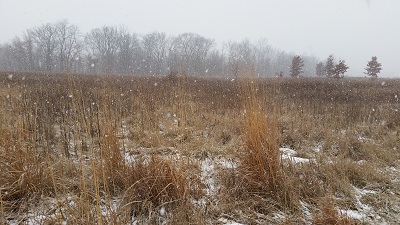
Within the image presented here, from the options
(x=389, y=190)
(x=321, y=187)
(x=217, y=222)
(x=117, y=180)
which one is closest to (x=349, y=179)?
(x=389, y=190)

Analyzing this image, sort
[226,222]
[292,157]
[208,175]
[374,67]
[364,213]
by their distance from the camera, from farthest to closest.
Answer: [374,67], [292,157], [208,175], [364,213], [226,222]

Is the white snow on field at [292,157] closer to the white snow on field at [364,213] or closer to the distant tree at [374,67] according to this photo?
the white snow on field at [364,213]

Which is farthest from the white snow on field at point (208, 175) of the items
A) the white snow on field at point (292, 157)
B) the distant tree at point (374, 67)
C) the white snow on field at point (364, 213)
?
the distant tree at point (374, 67)

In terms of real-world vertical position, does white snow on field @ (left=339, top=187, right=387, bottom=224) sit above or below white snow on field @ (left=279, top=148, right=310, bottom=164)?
below

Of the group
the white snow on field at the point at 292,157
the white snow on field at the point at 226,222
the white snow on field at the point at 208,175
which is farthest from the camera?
the white snow on field at the point at 292,157

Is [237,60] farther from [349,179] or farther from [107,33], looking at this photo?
[107,33]

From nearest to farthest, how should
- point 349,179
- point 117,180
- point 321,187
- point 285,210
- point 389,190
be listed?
point 285,210 < point 117,180 < point 321,187 < point 389,190 < point 349,179

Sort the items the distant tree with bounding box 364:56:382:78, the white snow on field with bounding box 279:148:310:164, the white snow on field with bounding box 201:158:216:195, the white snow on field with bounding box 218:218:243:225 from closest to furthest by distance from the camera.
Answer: the white snow on field with bounding box 218:218:243:225
the white snow on field with bounding box 201:158:216:195
the white snow on field with bounding box 279:148:310:164
the distant tree with bounding box 364:56:382:78

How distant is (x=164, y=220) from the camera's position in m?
1.97

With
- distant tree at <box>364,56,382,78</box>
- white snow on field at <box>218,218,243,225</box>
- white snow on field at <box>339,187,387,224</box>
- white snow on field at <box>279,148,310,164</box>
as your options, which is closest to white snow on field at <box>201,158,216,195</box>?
white snow on field at <box>218,218,243,225</box>

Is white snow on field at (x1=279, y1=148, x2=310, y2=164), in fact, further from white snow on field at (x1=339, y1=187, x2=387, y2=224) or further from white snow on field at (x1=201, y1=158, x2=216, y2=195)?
white snow on field at (x1=201, y1=158, x2=216, y2=195)

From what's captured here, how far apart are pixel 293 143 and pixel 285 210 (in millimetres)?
2517

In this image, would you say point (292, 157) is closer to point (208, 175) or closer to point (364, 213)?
point (364, 213)

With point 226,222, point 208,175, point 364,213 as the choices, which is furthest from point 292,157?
point 226,222
